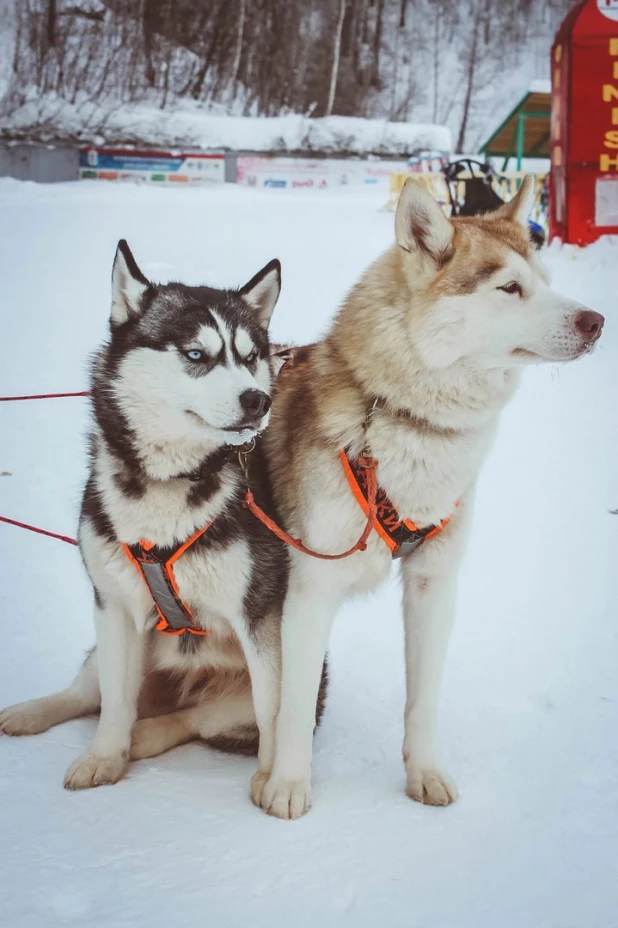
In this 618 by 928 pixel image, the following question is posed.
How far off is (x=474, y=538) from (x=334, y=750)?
1.82m

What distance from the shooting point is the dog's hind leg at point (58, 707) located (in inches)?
89.9

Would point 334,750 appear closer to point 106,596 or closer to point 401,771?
point 401,771

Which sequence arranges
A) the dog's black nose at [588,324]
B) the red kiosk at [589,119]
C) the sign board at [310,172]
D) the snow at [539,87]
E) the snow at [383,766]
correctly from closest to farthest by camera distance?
1. the snow at [383,766]
2. the dog's black nose at [588,324]
3. the red kiosk at [589,119]
4. the snow at [539,87]
5. the sign board at [310,172]

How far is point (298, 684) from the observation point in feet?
6.43

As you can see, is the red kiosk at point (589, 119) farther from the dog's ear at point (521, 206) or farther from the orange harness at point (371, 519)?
the orange harness at point (371, 519)

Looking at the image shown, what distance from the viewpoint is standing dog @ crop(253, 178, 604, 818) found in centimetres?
190

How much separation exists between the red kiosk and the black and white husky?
7994mm

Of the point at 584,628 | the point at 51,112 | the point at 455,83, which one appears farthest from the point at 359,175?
the point at 584,628

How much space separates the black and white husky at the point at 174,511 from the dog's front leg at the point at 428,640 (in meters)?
0.36

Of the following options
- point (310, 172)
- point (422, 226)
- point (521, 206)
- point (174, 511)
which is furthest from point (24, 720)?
point (310, 172)

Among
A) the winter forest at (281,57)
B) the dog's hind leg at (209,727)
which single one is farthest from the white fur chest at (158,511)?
the winter forest at (281,57)

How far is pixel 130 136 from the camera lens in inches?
827

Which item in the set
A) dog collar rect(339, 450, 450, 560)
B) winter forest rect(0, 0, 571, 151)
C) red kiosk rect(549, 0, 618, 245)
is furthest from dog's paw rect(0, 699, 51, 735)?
winter forest rect(0, 0, 571, 151)

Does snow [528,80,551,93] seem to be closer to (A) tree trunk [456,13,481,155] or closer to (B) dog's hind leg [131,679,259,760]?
(A) tree trunk [456,13,481,155]
